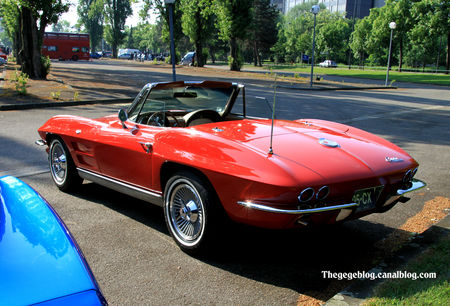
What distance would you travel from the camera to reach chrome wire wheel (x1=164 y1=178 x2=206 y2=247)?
3.31m

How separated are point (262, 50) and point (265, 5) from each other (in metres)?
7.10

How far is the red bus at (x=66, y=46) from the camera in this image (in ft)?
185

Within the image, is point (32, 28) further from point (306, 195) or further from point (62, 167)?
point (306, 195)

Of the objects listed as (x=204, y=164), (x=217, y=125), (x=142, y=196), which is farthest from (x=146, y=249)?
(x=217, y=125)

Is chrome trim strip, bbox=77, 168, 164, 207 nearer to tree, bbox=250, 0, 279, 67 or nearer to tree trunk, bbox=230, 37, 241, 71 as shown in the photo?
tree trunk, bbox=230, 37, 241, 71

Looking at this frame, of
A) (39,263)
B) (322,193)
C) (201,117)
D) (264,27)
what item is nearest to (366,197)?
(322,193)

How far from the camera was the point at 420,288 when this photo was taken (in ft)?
8.96

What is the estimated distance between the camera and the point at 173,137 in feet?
11.7

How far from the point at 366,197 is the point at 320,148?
535 millimetres

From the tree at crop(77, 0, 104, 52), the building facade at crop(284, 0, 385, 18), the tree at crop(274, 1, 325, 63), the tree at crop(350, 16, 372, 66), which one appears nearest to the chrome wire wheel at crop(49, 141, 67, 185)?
the tree at crop(274, 1, 325, 63)

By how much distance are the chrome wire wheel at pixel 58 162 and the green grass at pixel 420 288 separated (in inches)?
147

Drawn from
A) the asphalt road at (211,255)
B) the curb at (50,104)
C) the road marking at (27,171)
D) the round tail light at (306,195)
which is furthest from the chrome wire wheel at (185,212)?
the curb at (50,104)

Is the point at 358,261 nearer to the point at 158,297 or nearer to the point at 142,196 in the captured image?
the point at 158,297

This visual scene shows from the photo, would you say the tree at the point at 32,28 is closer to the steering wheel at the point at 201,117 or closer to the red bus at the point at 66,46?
the steering wheel at the point at 201,117
